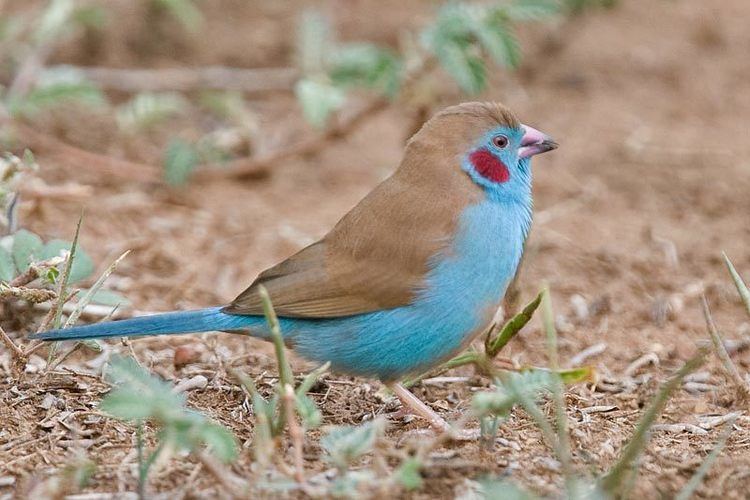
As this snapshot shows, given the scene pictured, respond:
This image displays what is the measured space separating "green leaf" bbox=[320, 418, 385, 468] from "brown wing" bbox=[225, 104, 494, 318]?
0.83m

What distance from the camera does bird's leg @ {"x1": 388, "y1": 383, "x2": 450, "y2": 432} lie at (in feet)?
11.6

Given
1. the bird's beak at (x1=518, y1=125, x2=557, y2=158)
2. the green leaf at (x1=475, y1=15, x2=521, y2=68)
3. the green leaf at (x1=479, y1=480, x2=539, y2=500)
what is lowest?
the green leaf at (x1=479, y1=480, x2=539, y2=500)

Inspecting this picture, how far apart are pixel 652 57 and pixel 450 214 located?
4.18m

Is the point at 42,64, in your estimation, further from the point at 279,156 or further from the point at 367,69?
the point at 367,69

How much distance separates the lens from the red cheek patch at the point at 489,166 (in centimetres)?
380

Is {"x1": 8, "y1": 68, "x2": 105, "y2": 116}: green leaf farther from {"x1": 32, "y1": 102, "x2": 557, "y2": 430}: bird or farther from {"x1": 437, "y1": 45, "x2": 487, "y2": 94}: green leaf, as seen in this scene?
{"x1": 32, "y1": 102, "x2": 557, "y2": 430}: bird

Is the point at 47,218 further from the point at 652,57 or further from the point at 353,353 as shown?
the point at 652,57

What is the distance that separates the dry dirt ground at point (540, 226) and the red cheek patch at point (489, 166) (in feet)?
2.34

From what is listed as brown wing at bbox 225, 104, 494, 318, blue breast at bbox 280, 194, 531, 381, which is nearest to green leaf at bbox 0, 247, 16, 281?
brown wing at bbox 225, 104, 494, 318

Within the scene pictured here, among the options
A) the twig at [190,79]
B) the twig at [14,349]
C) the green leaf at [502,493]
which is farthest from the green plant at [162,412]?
the twig at [190,79]

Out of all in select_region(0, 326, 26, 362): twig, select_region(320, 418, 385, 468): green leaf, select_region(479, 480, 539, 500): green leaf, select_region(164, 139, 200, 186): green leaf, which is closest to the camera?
select_region(479, 480, 539, 500): green leaf

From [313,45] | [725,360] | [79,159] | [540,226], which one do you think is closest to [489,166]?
[725,360]

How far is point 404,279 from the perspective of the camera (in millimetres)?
3572

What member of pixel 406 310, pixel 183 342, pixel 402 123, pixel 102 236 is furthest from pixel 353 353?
pixel 402 123
